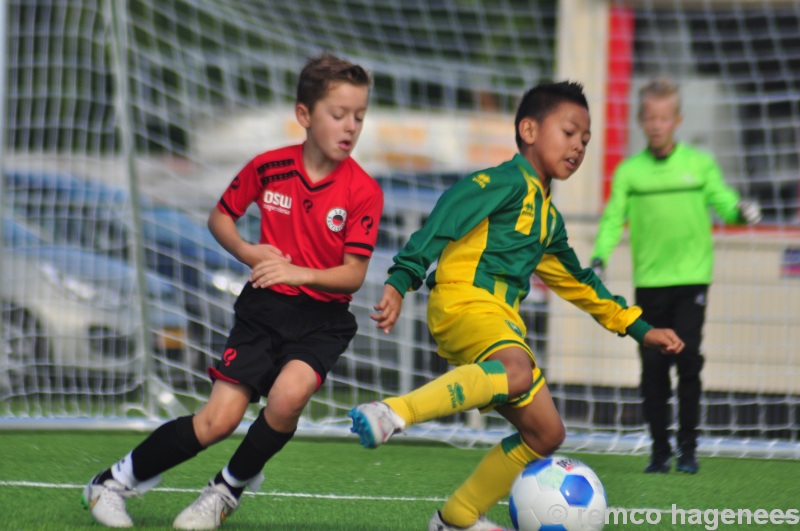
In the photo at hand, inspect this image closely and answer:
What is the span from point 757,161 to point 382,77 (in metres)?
2.56

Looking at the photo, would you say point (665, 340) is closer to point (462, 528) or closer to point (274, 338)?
point (462, 528)

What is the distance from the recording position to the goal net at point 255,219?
714 centimetres

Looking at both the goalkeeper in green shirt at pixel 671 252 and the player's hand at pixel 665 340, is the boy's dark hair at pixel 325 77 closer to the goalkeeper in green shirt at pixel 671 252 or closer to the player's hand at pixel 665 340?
the player's hand at pixel 665 340

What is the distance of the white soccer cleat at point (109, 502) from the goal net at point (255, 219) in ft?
9.61

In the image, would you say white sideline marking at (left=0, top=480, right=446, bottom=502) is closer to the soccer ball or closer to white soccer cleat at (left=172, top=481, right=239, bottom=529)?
white soccer cleat at (left=172, top=481, right=239, bottom=529)

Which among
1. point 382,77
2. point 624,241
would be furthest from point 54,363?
point 624,241

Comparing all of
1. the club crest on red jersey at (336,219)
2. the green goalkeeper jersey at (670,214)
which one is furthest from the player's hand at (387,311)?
the green goalkeeper jersey at (670,214)

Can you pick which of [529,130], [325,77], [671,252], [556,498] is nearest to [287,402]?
[556,498]

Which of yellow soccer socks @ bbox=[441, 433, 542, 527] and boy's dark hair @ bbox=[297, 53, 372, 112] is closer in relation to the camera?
yellow soccer socks @ bbox=[441, 433, 542, 527]

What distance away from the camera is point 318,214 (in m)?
3.86

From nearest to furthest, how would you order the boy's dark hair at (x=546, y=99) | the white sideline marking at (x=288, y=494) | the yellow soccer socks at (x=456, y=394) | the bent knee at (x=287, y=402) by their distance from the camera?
the yellow soccer socks at (x=456, y=394) < the bent knee at (x=287, y=402) < the boy's dark hair at (x=546, y=99) < the white sideline marking at (x=288, y=494)

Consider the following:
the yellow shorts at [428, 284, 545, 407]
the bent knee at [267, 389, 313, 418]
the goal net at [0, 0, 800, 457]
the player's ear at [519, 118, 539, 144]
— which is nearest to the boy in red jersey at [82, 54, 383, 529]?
the bent knee at [267, 389, 313, 418]

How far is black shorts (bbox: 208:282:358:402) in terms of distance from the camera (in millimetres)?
3770

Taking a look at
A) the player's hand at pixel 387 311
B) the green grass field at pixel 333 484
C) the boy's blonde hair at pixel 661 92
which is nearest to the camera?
the player's hand at pixel 387 311
